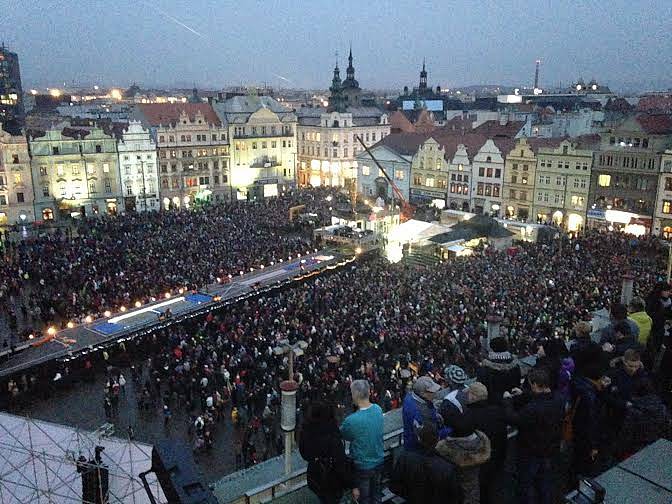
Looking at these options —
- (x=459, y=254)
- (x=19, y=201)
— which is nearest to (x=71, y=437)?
(x=459, y=254)

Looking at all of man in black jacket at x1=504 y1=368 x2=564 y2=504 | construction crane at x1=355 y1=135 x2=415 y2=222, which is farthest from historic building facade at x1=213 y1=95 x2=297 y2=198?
man in black jacket at x1=504 y1=368 x2=564 y2=504

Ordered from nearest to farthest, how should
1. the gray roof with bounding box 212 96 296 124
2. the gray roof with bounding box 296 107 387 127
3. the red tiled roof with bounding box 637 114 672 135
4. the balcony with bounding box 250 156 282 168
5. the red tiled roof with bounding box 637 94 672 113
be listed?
the red tiled roof with bounding box 637 114 672 135
the gray roof with bounding box 212 96 296 124
the balcony with bounding box 250 156 282 168
the gray roof with bounding box 296 107 387 127
the red tiled roof with bounding box 637 94 672 113

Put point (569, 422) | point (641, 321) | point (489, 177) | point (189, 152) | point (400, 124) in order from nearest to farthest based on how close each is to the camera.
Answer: point (569, 422) → point (641, 321) → point (489, 177) → point (189, 152) → point (400, 124)

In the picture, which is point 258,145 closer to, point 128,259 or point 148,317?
point 128,259

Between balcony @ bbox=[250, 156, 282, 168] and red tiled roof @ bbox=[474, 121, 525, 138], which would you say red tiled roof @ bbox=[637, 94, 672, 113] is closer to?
red tiled roof @ bbox=[474, 121, 525, 138]

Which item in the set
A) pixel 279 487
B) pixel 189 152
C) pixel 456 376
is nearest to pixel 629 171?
pixel 189 152

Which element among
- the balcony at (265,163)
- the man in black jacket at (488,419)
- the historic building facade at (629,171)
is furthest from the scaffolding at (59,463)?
the balcony at (265,163)

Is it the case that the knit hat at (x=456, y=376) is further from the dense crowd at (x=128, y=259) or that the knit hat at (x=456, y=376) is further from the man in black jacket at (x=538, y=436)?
the dense crowd at (x=128, y=259)
